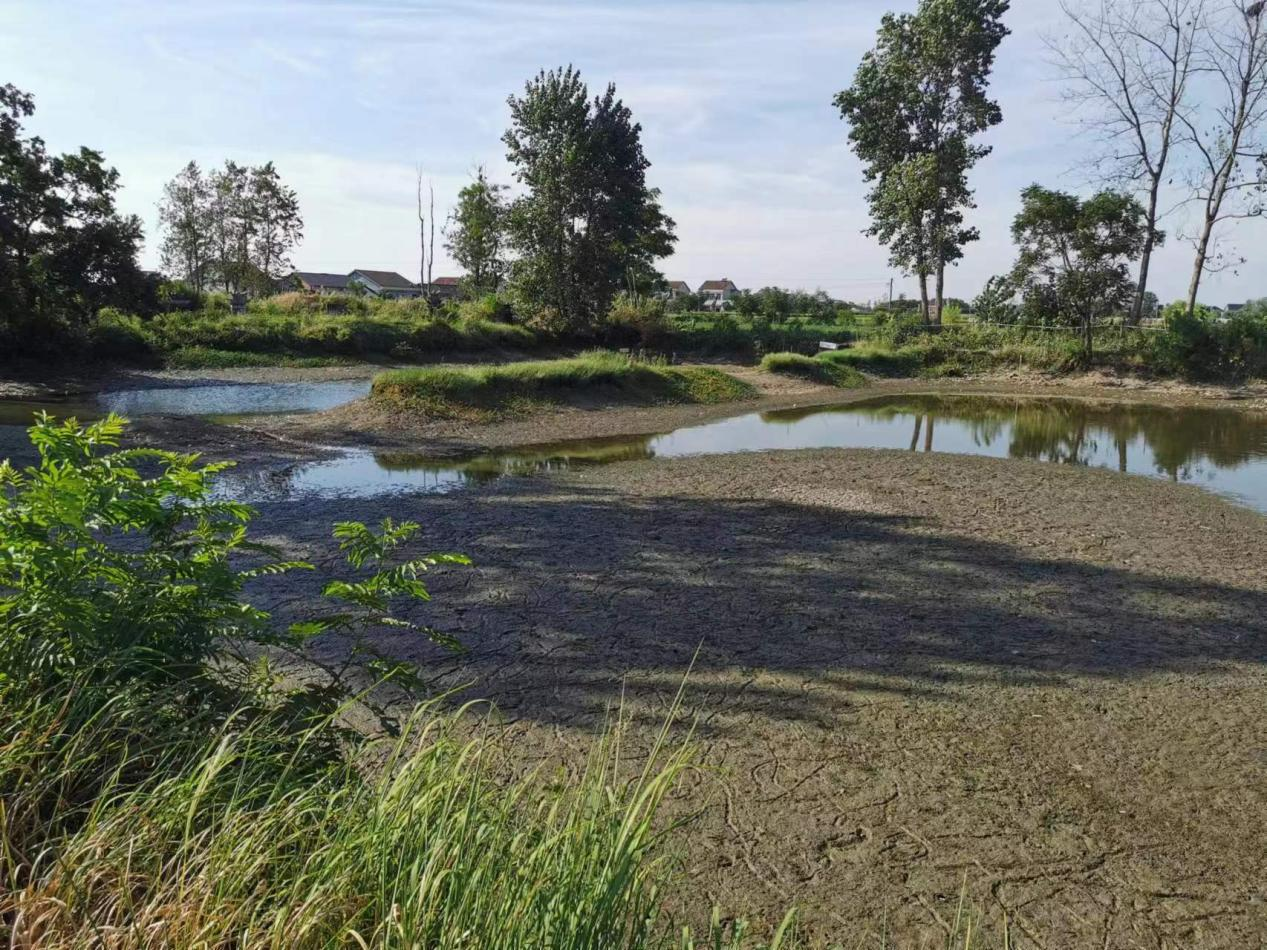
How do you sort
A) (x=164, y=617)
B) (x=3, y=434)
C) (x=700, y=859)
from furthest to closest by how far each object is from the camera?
(x=3, y=434) → (x=700, y=859) → (x=164, y=617)

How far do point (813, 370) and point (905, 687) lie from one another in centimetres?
2613

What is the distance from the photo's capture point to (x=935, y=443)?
1817cm

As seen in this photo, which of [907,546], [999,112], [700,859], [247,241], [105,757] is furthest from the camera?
[247,241]

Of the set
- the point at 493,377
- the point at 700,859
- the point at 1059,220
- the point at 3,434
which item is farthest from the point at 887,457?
the point at 1059,220

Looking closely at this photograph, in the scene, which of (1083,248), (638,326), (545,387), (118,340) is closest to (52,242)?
(118,340)

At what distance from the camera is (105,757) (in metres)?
2.67

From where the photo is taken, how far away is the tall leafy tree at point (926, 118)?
37.5 meters

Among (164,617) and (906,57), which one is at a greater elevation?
(906,57)

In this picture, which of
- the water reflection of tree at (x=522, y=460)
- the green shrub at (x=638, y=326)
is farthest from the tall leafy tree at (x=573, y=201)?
the water reflection of tree at (x=522, y=460)

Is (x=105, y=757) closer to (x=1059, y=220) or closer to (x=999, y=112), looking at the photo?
(x=1059, y=220)

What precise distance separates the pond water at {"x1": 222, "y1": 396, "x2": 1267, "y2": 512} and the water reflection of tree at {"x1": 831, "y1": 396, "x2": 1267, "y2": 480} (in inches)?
1.2

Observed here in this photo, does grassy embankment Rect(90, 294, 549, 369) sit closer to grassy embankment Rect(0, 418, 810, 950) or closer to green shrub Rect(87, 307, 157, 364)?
green shrub Rect(87, 307, 157, 364)

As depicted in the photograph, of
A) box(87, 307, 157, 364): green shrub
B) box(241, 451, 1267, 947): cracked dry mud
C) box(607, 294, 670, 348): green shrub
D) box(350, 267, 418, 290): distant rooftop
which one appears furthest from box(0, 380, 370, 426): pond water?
box(350, 267, 418, 290): distant rooftop

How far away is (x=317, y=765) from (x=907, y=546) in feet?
22.6
